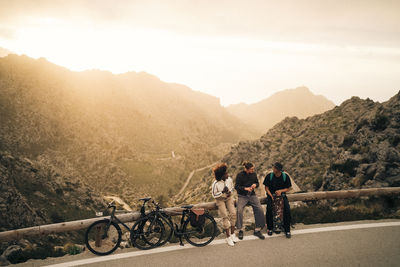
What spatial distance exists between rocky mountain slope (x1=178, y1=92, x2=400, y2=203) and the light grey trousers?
1858 millimetres

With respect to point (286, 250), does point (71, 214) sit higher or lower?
lower

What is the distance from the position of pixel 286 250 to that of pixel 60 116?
18602 cm

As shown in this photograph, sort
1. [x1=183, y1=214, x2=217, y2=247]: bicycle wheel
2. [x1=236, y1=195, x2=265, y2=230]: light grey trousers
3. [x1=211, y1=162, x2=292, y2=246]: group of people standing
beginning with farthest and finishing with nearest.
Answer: [x1=236, y1=195, x2=265, y2=230]: light grey trousers < [x1=211, y1=162, x2=292, y2=246]: group of people standing < [x1=183, y1=214, x2=217, y2=247]: bicycle wheel

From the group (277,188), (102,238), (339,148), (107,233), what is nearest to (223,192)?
(277,188)

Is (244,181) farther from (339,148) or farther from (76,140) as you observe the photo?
(76,140)

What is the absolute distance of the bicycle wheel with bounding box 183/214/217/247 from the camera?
22.2 feet

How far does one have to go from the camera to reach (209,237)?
7.16 m

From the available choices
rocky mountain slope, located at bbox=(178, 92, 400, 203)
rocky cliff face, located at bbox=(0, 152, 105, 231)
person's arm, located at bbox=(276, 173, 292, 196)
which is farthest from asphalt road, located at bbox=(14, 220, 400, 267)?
rocky cliff face, located at bbox=(0, 152, 105, 231)

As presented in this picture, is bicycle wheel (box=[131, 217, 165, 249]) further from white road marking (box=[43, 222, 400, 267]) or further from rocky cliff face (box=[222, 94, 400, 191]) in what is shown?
rocky cliff face (box=[222, 94, 400, 191])

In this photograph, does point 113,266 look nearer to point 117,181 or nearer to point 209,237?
point 209,237

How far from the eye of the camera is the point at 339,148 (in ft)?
74.5

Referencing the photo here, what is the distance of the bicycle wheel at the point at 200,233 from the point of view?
6.77m

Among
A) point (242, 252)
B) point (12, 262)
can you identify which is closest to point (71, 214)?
point (12, 262)

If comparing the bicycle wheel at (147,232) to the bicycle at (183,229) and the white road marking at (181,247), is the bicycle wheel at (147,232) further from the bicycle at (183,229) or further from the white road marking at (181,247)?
the white road marking at (181,247)
